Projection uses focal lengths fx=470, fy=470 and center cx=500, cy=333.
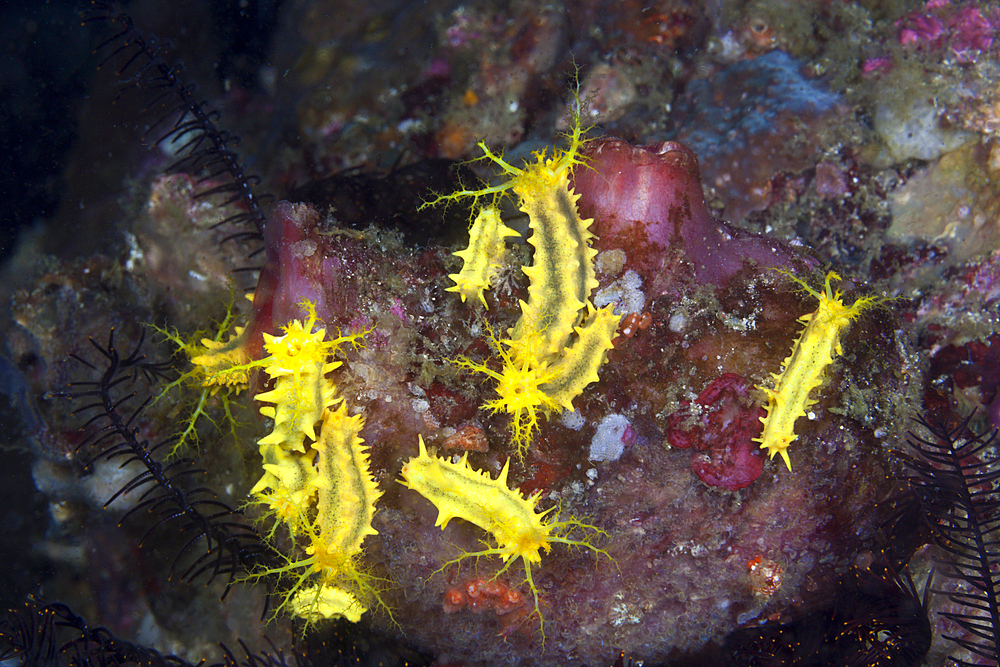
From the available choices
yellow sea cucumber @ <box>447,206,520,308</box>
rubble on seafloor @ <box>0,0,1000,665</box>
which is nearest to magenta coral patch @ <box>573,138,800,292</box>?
rubble on seafloor @ <box>0,0,1000,665</box>

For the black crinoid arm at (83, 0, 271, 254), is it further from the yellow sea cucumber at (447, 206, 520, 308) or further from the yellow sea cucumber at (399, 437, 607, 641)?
the yellow sea cucumber at (399, 437, 607, 641)

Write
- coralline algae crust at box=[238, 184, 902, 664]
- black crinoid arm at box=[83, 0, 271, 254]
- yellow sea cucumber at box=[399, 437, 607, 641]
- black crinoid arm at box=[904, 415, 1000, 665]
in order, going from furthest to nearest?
black crinoid arm at box=[83, 0, 271, 254]
coralline algae crust at box=[238, 184, 902, 664]
black crinoid arm at box=[904, 415, 1000, 665]
yellow sea cucumber at box=[399, 437, 607, 641]

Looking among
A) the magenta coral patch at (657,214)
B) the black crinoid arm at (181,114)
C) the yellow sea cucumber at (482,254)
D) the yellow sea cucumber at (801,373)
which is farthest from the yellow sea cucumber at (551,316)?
the black crinoid arm at (181,114)

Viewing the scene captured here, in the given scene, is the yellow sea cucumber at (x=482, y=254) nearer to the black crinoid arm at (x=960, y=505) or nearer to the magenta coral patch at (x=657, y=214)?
the magenta coral patch at (x=657, y=214)

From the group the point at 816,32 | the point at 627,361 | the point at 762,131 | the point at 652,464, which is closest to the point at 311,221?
the point at 627,361

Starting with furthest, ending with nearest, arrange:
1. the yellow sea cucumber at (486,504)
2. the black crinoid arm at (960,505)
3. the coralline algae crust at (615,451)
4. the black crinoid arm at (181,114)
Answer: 1. the black crinoid arm at (181,114)
2. the coralline algae crust at (615,451)
3. the black crinoid arm at (960,505)
4. the yellow sea cucumber at (486,504)

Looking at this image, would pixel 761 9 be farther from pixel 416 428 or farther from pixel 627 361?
pixel 416 428

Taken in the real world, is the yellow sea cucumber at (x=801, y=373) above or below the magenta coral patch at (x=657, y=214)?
below
